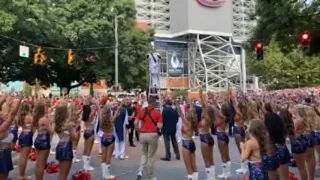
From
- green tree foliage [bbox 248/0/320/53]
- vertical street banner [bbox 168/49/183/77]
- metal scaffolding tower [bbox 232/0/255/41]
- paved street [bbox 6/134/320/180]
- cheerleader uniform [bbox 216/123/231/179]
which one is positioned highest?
metal scaffolding tower [bbox 232/0/255/41]

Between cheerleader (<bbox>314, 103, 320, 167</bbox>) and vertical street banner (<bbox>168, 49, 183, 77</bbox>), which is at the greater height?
vertical street banner (<bbox>168, 49, 183, 77</bbox>)

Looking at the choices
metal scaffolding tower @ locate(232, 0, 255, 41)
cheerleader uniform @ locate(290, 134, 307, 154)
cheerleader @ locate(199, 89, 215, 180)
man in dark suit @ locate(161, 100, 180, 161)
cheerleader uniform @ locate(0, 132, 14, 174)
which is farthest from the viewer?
metal scaffolding tower @ locate(232, 0, 255, 41)

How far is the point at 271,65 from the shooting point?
174 ft

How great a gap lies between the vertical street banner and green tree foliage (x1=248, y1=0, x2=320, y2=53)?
59376mm

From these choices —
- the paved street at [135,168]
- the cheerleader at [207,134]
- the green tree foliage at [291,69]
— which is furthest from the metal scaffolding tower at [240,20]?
the cheerleader at [207,134]

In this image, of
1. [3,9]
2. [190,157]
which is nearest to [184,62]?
[3,9]

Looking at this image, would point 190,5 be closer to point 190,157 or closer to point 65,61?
point 65,61

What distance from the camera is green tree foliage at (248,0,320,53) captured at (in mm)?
19547

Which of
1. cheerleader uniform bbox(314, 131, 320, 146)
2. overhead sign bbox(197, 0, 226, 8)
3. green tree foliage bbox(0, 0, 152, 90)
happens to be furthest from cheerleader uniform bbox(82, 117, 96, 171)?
overhead sign bbox(197, 0, 226, 8)

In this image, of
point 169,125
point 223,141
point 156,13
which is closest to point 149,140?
point 223,141

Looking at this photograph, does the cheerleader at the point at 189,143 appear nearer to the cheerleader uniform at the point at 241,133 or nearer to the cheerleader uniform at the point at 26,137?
the cheerleader uniform at the point at 241,133

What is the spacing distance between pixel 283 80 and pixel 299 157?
45968 mm

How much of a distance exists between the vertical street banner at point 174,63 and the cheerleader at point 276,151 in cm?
7551

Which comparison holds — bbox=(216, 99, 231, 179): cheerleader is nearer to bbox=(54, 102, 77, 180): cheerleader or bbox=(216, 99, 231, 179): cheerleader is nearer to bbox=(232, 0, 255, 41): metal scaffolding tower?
bbox=(54, 102, 77, 180): cheerleader
